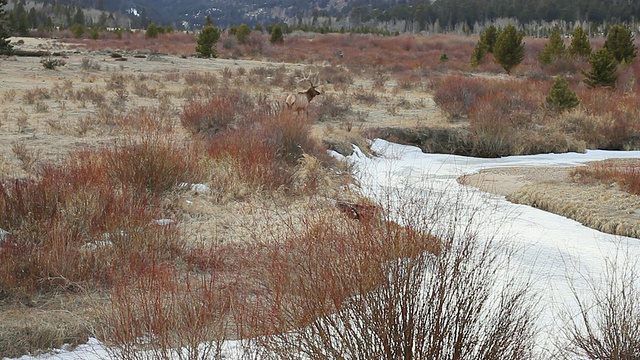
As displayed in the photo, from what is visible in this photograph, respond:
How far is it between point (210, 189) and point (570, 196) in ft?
17.5

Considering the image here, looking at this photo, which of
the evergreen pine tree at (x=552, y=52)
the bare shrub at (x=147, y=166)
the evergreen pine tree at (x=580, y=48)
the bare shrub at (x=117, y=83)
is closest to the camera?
the bare shrub at (x=147, y=166)

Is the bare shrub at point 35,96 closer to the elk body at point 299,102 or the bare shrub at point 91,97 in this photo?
the bare shrub at point 91,97

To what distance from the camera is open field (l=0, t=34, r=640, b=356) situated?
381cm

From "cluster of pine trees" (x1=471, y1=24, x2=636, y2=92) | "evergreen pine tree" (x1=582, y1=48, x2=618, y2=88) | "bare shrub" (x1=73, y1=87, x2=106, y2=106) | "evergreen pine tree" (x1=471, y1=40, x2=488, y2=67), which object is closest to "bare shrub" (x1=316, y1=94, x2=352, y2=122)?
"bare shrub" (x1=73, y1=87, x2=106, y2=106)

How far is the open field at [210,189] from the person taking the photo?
3.81 meters

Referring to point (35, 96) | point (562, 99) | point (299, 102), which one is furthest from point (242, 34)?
point (299, 102)

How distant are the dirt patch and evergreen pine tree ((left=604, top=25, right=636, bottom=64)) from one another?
20511 mm

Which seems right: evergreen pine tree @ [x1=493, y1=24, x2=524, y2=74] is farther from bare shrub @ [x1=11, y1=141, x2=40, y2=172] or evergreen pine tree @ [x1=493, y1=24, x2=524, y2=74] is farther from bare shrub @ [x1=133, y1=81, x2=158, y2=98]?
bare shrub @ [x1=11, y1=141, x2=40, y2=172]

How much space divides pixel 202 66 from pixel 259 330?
90.4ft

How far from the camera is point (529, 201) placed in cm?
957

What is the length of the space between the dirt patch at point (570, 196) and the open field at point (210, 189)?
67mm

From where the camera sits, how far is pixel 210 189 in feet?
27.3

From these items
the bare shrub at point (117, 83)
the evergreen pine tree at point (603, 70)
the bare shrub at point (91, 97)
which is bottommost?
the bare shrub at point (91, 97)

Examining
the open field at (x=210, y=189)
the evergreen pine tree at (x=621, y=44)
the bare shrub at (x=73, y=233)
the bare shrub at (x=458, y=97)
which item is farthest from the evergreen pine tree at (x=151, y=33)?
the bare shrub at (x=73, y=233)
